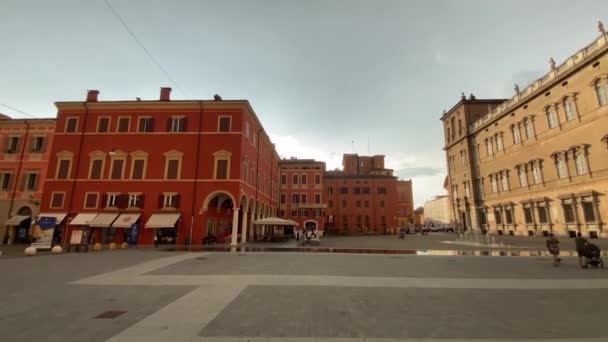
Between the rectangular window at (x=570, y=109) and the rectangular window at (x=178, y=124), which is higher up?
the rectangular window at (x=570, y=109)

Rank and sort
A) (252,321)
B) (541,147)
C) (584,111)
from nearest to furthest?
(252,321) → (584,111) → (541,147)

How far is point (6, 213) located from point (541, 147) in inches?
2412

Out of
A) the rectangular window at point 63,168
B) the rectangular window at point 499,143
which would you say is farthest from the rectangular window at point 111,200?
the rectangular window at point 499,143

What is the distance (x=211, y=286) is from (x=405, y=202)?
256 ft

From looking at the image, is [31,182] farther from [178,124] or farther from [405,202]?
[405,202]

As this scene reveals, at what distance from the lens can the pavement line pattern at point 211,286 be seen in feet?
14.6

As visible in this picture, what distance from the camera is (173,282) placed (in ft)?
28.9

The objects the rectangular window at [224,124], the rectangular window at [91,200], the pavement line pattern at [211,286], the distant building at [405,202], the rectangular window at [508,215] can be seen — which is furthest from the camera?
the distant building at [405,202]

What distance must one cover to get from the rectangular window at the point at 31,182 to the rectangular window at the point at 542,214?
57.8 m

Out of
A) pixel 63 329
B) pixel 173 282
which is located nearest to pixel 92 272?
pixel 173 282

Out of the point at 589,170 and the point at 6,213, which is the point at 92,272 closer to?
the point at 6,213

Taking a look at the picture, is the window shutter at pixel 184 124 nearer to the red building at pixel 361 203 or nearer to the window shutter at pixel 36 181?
the window shutter at pixel 36 181

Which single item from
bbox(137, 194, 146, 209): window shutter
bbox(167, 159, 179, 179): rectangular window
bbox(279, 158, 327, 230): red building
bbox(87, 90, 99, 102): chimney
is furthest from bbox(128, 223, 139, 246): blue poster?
bbox(279, 158, 327, 230): red building

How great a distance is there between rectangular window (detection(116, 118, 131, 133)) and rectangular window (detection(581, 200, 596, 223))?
4718 centimetres
